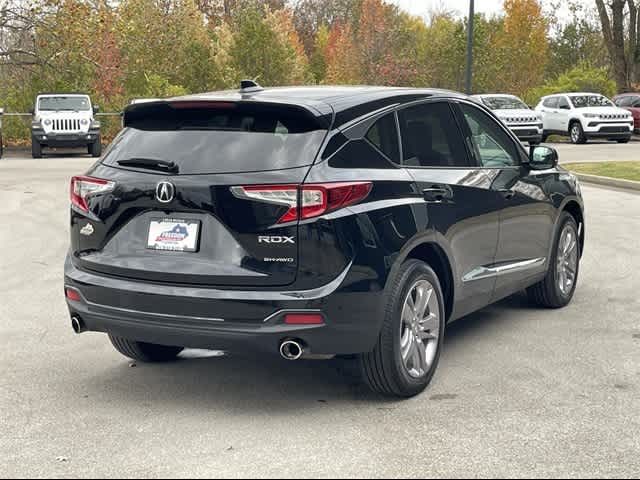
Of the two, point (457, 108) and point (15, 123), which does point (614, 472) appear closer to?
point (457, 108)

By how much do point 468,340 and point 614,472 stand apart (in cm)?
247

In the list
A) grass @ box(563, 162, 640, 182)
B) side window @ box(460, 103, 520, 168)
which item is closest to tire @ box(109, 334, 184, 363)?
side window @ box(460, 103, 520, 168)

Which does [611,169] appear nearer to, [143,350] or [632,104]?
[143,350]

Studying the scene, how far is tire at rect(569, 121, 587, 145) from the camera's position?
109ft

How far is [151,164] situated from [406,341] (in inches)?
64.3

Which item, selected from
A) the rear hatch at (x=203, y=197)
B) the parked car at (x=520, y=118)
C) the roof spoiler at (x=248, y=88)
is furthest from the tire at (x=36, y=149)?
the rear hatch at (x=203, y=197)

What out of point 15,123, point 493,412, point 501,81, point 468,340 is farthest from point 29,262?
point 501,81

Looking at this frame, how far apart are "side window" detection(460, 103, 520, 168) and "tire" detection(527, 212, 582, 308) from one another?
0.88 m

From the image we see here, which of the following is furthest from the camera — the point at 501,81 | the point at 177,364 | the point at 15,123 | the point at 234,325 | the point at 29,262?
the point at 501,81

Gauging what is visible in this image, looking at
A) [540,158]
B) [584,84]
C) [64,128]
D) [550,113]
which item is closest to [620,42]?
[584,84]

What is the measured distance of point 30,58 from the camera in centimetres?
3481

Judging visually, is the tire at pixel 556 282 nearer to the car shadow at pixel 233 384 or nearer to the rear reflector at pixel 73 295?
the car shadow at pixel 233 384

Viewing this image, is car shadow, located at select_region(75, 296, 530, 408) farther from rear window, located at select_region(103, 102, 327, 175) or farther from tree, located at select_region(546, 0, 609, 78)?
tree, located at select_region(546, 0, 609, 78)

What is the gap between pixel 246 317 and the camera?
191 inches
